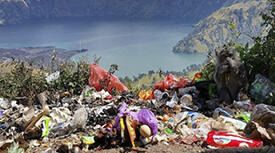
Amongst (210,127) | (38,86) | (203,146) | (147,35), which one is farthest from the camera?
(147,35)

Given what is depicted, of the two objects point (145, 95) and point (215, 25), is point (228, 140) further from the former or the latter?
point (215, 25)

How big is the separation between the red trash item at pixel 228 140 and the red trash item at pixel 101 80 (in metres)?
2.02

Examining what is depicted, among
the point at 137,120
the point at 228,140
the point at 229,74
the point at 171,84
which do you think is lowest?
the point at 228,140

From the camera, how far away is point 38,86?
396 cm

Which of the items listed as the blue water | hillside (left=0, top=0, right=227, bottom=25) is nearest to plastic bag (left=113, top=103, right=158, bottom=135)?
the blue water

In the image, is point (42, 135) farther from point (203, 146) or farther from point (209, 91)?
point (209, 91)

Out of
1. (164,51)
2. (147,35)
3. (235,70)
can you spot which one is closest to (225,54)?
(235,70)

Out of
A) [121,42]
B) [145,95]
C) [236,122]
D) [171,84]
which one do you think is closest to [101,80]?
[145,95]

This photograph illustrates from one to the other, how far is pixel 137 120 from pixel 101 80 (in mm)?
1802

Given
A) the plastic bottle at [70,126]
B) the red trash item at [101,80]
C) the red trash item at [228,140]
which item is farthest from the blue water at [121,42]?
the red trash item at [228,140]

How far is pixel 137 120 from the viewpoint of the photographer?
237cm

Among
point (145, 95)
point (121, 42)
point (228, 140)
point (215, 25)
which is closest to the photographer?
point (228, 140)

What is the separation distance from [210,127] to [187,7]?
6014 inches

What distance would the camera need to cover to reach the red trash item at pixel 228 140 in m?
2.20
